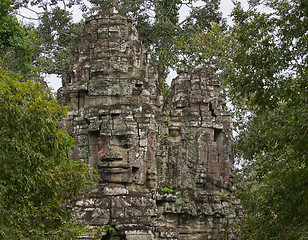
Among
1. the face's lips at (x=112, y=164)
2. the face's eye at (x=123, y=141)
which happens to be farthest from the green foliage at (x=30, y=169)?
the face's eye at (x=123, y=141)

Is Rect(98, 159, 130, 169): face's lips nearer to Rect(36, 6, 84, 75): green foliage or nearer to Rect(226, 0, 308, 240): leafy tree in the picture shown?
Rect(226, 0, 308, 240): leafy tree

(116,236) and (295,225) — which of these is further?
(116,236)

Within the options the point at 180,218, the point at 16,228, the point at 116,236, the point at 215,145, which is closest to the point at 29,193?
the point at 16,228

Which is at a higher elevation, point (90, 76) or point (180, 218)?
point (90, 76)

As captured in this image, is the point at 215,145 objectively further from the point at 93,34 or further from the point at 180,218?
the point at 93,34

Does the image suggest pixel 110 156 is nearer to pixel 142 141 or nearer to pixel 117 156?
pixel 117 156

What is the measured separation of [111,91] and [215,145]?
14.9 ft

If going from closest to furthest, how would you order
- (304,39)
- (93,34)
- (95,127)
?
1. (304,39)
2. (95,127)
3. (93,34)

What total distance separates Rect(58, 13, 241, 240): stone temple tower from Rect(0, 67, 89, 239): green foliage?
1.81 metres

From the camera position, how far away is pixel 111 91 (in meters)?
16.3

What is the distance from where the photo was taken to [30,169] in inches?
419

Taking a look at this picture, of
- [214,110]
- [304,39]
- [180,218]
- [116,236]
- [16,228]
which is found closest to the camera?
[16,228]

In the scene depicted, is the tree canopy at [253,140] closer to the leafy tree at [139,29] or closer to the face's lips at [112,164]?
the face's lips at [112,164]

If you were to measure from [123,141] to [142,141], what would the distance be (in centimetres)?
54
